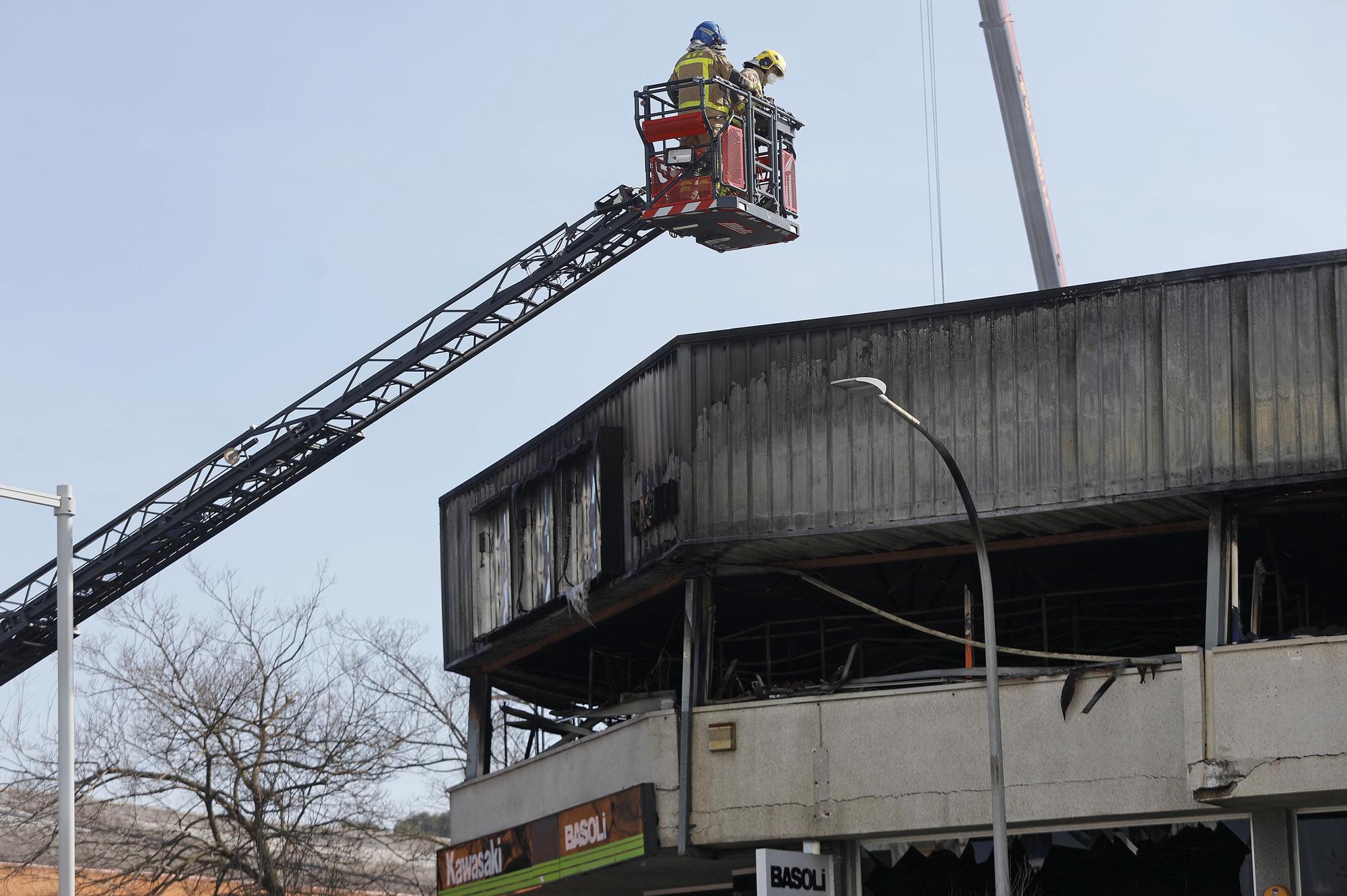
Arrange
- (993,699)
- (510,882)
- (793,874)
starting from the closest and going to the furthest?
(993,699), (793,874), (510,882)

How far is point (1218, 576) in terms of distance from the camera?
23.7m

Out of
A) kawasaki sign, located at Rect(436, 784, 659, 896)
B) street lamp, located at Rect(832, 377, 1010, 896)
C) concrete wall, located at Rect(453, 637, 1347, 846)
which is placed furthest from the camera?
kawasaki sign, located at Rect(436, 784, 659, 896)

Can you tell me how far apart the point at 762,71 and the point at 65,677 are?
18359 millimetres

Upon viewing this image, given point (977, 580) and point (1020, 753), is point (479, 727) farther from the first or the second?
point (1020, 753)

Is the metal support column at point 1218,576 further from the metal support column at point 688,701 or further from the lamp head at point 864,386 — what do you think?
the metal support column at point 688,701

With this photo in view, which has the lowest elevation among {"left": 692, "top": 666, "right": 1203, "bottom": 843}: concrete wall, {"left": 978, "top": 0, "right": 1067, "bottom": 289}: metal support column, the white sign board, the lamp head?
the white sign board

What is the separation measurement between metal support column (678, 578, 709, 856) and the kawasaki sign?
47 centimetres

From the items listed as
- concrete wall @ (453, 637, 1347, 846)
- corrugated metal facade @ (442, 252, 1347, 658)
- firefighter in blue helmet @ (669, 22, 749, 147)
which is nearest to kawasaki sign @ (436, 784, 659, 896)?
concrete wall @ (453, 637, 1347, 846)

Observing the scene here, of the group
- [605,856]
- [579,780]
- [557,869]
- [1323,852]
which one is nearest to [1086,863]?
[1323,852]

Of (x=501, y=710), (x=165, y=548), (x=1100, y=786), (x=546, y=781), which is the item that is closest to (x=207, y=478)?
(x=165, y=548)

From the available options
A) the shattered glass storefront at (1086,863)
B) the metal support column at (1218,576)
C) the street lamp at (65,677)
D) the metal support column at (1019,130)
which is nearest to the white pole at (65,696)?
the street lamp at (65,677)

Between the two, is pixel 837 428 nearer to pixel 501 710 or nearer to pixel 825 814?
pixel 825 814

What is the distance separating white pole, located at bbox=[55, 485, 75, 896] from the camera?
20828mm

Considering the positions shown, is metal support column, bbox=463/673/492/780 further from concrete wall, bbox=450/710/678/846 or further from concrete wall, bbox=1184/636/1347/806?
concrete wall, bbox=1184/636/1347/806
